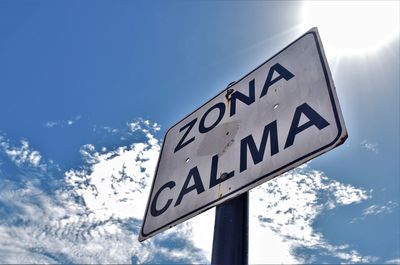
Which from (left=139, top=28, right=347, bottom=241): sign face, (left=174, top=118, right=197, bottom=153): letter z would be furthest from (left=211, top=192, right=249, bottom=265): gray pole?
(left=174, top=118, right=197, bottom=153): letter z

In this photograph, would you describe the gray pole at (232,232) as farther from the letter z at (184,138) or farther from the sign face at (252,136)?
the letter z at (184,138)

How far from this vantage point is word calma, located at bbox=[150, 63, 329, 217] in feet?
4.31

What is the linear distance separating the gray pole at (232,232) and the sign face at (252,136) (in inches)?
3.8

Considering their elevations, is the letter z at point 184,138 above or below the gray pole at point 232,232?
above

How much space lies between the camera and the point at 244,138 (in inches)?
58.6

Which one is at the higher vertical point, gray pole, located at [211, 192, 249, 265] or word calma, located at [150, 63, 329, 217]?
word calma, located at [150, 63, 329, 217]

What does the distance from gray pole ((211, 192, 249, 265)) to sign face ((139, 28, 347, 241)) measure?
0.32 feet

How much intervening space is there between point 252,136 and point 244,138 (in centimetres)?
4

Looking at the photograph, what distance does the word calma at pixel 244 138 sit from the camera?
51.7 inches

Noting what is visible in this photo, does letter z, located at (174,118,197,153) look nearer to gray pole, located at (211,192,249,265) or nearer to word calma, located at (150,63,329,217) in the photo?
word calma, located at (150,63,329,217)

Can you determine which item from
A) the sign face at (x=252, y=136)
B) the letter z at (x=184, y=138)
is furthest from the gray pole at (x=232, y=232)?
the letter z at (x=184, y=138)

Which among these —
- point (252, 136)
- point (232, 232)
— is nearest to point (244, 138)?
point (252, 136)

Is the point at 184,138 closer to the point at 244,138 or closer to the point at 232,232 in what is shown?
the point at 244,138

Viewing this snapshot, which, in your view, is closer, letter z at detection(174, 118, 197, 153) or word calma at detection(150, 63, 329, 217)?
word calma at detection(150, 63, 329, 217)
